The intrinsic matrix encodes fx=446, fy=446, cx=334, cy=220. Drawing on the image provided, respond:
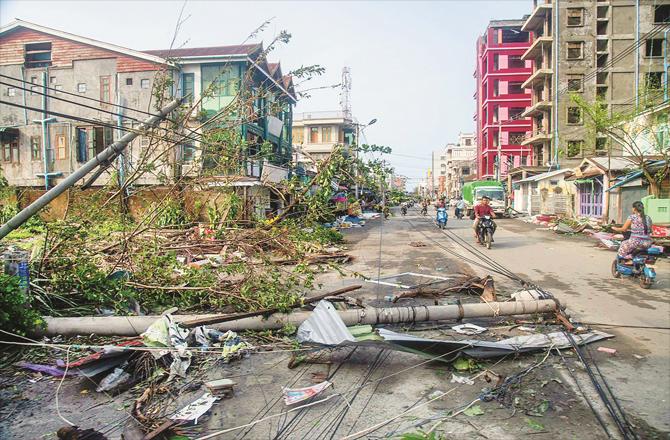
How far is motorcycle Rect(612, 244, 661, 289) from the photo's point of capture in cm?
818

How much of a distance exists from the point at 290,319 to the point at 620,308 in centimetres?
495

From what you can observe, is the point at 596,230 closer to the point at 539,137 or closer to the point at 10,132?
the point at 539,137

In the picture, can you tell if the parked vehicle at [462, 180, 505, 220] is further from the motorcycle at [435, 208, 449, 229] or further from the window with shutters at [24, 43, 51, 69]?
the window with shutters at [24, 43, 51, 69]

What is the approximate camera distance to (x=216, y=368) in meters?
4.74

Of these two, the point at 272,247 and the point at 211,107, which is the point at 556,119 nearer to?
the point at 211,107

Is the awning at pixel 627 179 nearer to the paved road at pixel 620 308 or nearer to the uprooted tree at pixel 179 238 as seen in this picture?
the paved road at pixel 620 308

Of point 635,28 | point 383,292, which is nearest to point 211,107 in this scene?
point 383,292

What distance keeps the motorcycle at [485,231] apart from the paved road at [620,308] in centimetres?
58

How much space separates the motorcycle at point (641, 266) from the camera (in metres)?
8.18

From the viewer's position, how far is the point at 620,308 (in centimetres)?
669

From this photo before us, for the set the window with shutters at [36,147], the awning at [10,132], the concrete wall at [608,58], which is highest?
the concrete wall at [608,58]

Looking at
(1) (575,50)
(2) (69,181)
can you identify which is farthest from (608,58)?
(2) (69,181)

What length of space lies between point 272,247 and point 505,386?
4.38 metres

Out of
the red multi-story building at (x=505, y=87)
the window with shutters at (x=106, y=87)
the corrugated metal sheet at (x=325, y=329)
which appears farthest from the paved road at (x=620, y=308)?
the red multi-story building at (x=505, y=87)
